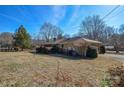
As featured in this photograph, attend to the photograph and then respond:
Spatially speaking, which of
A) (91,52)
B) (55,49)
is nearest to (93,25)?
(91,52)

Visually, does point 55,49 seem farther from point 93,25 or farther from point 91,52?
point 93,25

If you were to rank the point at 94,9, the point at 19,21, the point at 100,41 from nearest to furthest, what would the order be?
1. the point at 94,9
2. the point at 19,21
3. the point at 100,41

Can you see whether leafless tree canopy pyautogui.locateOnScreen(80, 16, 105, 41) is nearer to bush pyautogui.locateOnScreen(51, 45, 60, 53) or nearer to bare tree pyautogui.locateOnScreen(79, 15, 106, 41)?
bare tree pyautogui.locateOnScreen(79, 15, 106, 41)

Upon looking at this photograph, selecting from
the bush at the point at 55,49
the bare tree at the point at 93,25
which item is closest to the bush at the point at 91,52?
the bush at the point at 55,49

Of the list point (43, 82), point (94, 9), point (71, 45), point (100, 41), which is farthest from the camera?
point (71, 45)

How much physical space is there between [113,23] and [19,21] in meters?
3.00

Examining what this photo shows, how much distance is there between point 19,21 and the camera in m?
5.45

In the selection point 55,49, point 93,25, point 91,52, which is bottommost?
point 91,52

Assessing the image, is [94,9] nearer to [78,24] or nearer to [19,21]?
[78,24]

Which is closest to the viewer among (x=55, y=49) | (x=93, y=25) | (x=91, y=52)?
(x=93, y=25)

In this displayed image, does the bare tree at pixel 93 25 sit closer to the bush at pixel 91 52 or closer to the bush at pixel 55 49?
the bush at pixel 91 52

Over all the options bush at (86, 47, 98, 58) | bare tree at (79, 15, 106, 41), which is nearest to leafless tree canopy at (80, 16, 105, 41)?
bare tree at (79, 15, 106, 41)

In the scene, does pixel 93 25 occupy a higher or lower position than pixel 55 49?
higher
